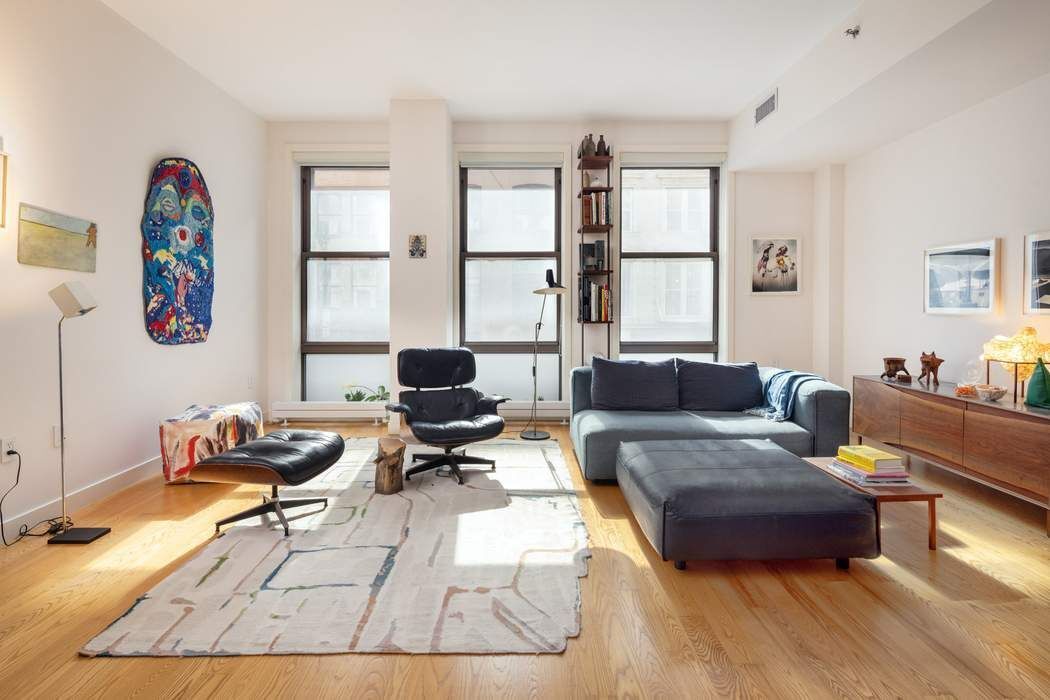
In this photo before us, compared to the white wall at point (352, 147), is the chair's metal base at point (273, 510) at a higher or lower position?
lower

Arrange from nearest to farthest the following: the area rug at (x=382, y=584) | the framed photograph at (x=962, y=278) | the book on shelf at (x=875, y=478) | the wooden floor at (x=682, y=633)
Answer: the wooden floor at (x=682, y=633) < the area rug at (x=382, y=584) < the book on shelf at (x=875, y=478) < the framed photograph at (x=962, y=278)

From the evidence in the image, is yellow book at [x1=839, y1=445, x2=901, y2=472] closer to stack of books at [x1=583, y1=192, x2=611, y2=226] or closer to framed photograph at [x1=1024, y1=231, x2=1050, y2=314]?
framed photograph at [x1=1024, y1=231, x2=1050, y2=314]

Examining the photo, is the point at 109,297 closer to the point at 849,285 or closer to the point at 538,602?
the point at 538,602

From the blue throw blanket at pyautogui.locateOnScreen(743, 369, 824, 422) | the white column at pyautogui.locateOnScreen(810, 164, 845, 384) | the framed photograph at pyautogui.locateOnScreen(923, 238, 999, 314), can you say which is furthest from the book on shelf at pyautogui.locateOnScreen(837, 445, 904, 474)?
the white column at pyautogui.locateOnScreen(810, 164, 845, 384)

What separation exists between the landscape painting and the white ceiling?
5.04 feet

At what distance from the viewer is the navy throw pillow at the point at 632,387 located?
444 centimetres

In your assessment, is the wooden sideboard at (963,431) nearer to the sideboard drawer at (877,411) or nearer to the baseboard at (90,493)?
the sideboard drawer at (877,411)

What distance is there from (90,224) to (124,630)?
2.66 meters

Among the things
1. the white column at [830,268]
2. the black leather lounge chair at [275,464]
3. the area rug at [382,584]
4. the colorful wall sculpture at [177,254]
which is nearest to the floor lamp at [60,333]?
the black leather lounge chair at [275,464]

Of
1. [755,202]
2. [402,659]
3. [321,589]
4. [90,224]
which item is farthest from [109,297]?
[755,202]

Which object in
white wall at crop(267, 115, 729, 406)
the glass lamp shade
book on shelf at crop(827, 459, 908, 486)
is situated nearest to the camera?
book on shelf at crop(827, 459, 908, 486)

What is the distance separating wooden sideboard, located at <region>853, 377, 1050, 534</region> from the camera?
304 cm

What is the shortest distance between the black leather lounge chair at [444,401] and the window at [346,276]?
1.91 m

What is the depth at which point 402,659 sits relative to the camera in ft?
6.24
